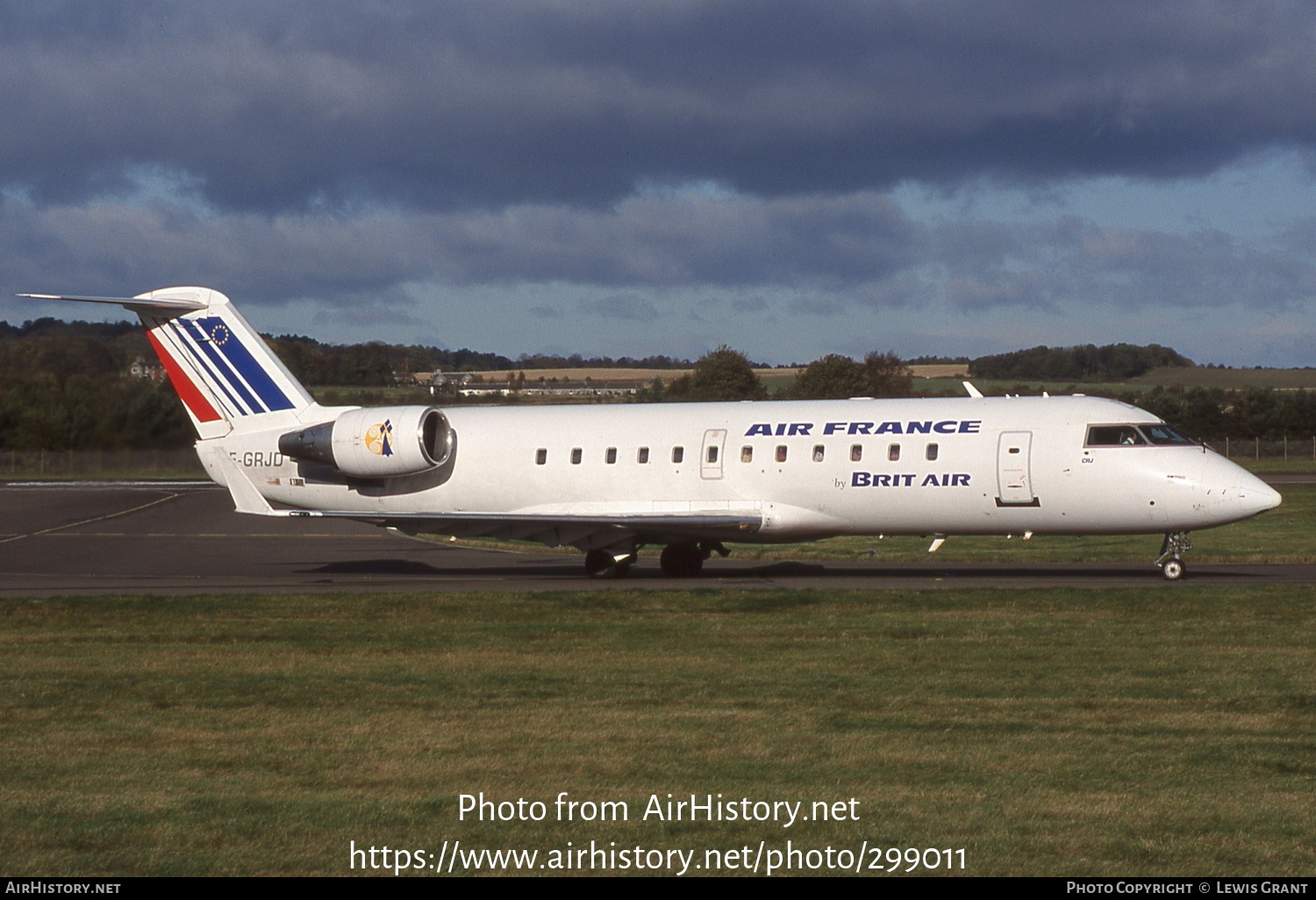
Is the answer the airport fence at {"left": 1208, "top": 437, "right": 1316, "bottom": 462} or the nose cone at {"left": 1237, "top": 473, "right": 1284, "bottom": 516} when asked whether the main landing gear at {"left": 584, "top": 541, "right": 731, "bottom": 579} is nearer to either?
the nose cone at {"left": 1237, "top": 473, "right": 1284, "bottom": 516}

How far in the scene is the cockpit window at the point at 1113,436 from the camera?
2497 centimetres

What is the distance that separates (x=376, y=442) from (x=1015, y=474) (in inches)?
506

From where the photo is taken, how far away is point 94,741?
37.3ft

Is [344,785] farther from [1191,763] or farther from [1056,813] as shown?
[1191,763]

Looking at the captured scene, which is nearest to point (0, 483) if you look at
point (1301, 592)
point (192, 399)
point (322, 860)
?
point (192, 399)

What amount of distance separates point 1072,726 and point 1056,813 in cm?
314

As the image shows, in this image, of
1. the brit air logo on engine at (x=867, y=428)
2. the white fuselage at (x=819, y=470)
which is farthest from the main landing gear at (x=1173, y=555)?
the brit air logo on engine at (x=867, y=428)

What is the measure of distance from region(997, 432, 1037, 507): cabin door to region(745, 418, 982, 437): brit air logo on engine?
2.50 feet

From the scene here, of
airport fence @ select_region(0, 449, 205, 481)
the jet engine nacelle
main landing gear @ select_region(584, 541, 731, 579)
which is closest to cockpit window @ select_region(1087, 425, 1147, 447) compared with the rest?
main landing gear @ select_region(584, 541, 731, 579)

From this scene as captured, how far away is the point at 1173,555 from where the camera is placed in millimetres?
25188

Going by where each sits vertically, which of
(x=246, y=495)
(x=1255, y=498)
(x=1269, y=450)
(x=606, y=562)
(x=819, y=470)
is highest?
(x=819, y=470)

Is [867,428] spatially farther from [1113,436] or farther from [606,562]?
[606,562]

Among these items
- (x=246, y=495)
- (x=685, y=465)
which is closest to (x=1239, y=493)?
(x=685, y=465)

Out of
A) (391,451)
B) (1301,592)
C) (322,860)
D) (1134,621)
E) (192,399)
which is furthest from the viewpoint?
(192,399)
